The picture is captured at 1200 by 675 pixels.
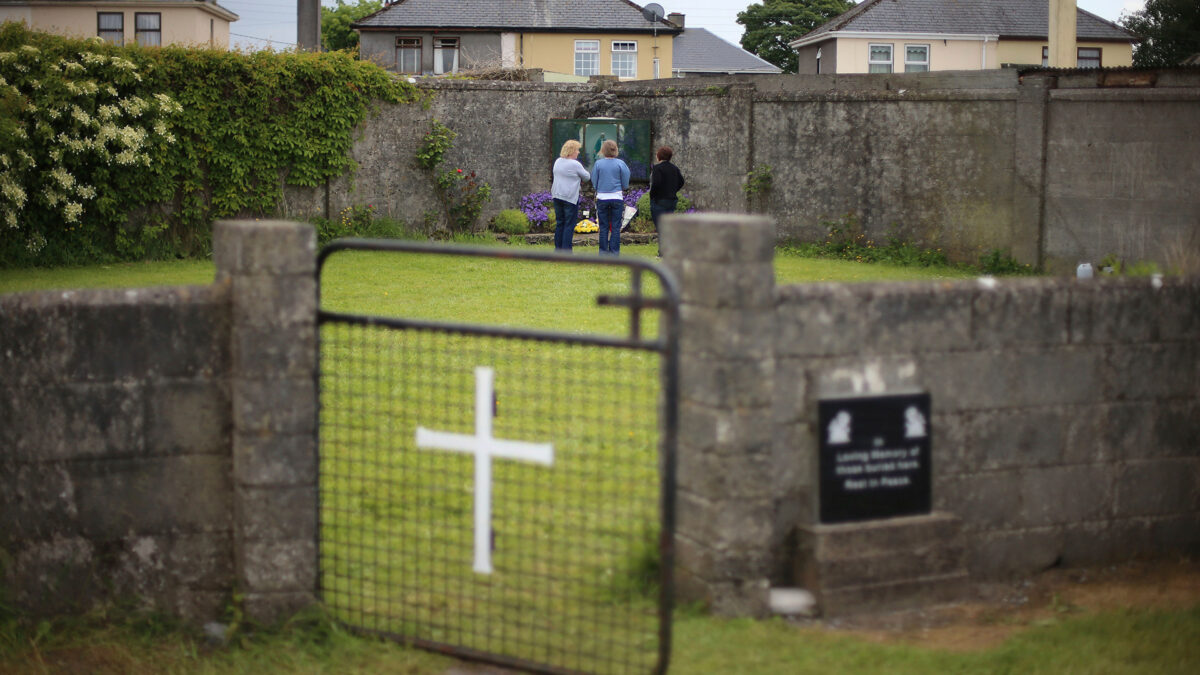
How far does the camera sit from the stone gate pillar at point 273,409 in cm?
487

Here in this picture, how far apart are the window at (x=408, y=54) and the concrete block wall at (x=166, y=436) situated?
157 ft

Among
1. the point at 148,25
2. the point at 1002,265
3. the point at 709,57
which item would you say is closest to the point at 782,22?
the point at 709,57

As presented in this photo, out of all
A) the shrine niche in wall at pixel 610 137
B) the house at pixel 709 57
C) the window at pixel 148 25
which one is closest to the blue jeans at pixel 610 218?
the shrine niche in wall at pixel 610 137

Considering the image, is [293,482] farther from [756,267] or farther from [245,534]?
[756,267]

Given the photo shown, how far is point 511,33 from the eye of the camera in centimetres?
5034

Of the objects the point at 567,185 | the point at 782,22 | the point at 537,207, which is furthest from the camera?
the point at 782,22

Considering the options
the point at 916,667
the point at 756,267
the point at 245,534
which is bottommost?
the point at 916,667

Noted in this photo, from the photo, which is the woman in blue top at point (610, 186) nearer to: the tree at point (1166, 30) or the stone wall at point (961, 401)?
the stone wall at point (961, 401)

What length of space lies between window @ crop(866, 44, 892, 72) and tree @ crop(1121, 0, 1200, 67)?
10.3 metres

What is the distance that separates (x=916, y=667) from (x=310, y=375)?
8.92 feet

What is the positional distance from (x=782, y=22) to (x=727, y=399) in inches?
2955

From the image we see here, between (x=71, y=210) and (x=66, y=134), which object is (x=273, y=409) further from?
(x=66, y=134)

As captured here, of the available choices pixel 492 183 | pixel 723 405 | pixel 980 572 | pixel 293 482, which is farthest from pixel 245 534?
pixel 492 183

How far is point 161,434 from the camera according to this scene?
197 inches
